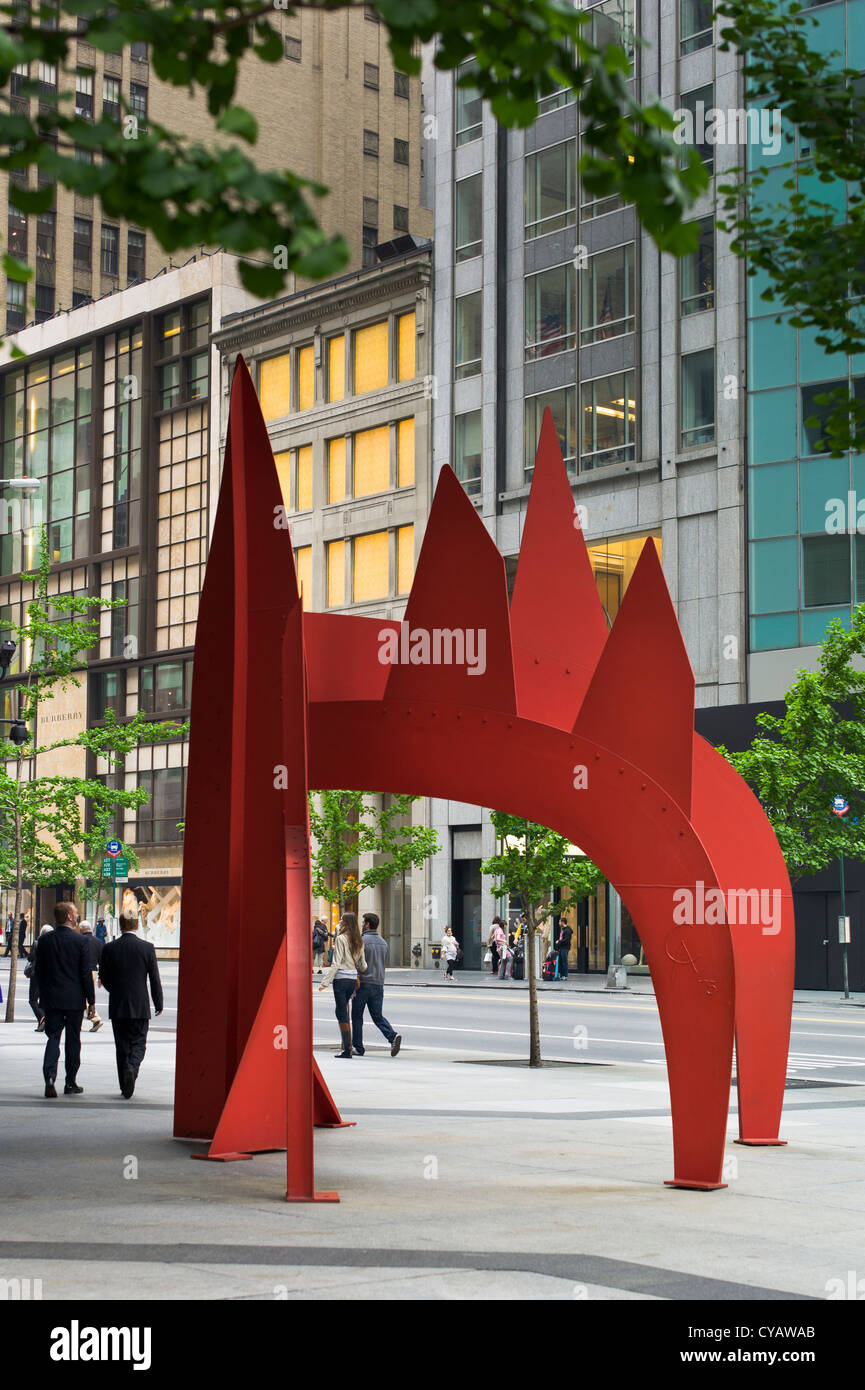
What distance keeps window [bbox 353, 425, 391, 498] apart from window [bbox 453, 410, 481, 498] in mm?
3552

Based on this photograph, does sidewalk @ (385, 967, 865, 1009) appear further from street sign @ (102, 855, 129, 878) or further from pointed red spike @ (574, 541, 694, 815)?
pointed red spike @ (574, 541, 694, 815)

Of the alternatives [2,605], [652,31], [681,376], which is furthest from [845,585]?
[2,605]

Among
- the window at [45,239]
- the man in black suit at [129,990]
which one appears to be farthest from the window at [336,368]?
the man in black suit at [129,990]

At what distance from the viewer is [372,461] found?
56469 millimetres

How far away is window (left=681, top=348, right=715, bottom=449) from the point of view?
44156 millimetres

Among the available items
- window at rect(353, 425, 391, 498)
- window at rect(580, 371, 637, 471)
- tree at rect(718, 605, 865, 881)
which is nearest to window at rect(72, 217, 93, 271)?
window at rect(353, 425, 391, 498)

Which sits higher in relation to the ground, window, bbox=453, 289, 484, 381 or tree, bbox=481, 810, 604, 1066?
window, bbox=453, 289, 484, 381

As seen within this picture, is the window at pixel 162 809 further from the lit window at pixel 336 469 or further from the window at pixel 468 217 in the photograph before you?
the window at pixel 468 217

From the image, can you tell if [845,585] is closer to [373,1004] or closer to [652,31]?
[652,31]

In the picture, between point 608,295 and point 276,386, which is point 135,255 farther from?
Answer: point 608,295

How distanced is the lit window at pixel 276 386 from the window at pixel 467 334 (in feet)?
31.3

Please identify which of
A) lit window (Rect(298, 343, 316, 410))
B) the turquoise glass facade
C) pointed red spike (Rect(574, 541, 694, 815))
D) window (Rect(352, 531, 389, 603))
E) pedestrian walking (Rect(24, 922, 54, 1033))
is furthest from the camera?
lit window (Rect(298, 343, 316, 410))

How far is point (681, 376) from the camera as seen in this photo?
44875mm

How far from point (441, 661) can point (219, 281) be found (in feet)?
185
